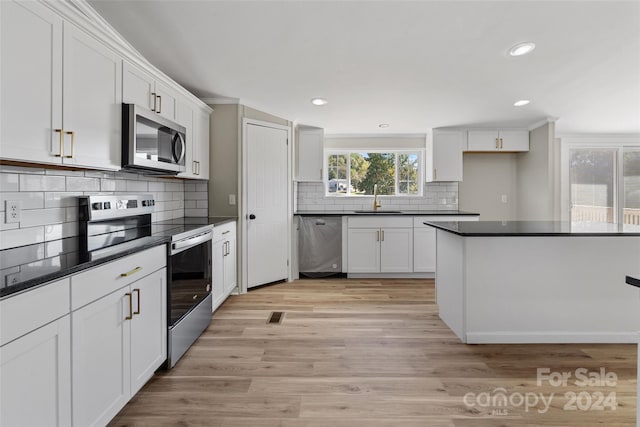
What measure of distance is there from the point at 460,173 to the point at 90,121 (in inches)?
175

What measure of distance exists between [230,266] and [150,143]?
158 centimetres

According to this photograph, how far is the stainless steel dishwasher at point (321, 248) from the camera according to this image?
4.49 metres

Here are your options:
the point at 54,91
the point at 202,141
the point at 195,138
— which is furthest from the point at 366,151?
the point at 54,91

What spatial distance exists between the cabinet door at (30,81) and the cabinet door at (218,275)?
1.60 m

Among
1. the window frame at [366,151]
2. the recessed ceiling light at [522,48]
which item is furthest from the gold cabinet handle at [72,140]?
the window frame at [366,151]

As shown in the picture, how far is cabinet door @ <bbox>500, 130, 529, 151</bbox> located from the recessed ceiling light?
2348 mm

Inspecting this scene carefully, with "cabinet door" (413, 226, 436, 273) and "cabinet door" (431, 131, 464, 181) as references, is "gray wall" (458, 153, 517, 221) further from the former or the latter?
"cabinet door" (413, 226, 436, 273)

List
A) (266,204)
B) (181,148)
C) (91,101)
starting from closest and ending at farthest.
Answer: (91,101)
(181,148)
(266,204)

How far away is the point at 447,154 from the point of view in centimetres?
480

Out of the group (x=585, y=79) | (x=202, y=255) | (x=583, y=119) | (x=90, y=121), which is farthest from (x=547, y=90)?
(x=90, y=121)

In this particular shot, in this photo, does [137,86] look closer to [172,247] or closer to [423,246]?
[172,247]

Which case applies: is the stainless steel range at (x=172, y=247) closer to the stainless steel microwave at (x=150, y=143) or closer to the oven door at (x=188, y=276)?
the oven door at (x=188, y=276)

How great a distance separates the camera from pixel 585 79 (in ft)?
10.6

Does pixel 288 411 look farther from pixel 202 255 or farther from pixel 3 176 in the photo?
pixel 3 176
